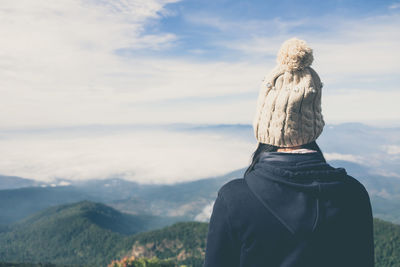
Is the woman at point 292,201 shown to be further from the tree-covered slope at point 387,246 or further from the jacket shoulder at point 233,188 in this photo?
the tree-covered slope at point 387,246

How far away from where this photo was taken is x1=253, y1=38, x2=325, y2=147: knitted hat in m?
3.39

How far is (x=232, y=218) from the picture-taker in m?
3.07

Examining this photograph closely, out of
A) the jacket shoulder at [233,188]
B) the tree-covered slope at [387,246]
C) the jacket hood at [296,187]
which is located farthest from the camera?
the tree-covered slope at [387,246]

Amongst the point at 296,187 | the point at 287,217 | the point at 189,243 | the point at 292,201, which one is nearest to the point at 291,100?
the point at 296,187

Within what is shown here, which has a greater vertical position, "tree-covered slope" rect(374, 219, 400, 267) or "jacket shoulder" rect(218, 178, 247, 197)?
"jacket shoulder" rect(218, 178, 247, 197)

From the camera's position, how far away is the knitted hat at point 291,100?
133 inches

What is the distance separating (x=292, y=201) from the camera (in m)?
3.09

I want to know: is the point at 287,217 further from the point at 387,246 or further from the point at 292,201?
the point at 387,246

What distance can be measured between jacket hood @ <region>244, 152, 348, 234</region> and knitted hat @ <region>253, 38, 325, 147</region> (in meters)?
0.29

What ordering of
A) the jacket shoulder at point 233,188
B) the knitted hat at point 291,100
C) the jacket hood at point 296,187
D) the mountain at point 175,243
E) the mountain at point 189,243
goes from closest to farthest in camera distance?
the jacket hood at point 296,187, the jacket shoulder at point 233,188, the knitted hat at point 291,100, the mountain at point 189,243, the mountain at point 175,243

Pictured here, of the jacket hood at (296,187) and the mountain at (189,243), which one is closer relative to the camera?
the jacket hood at (296,187)

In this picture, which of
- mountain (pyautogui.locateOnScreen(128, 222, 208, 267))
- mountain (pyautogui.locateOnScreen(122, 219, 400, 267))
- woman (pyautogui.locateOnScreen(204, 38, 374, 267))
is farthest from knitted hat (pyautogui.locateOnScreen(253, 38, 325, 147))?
mountain (pyautogui.locateOnScreen(128, 222, 208, 267))

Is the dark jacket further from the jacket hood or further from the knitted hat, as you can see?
the knitted hat

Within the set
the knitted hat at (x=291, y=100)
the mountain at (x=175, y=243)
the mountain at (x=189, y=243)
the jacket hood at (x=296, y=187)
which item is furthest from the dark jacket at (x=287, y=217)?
the mountain at (x=175, y=243)
